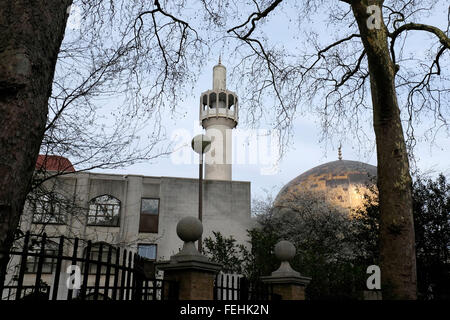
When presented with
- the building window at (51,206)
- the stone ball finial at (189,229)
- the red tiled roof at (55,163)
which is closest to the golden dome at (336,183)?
the red tiled roof at (55,163)

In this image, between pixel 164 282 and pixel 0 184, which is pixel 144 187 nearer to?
pixel 164 282

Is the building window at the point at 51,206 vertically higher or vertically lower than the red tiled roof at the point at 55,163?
lower

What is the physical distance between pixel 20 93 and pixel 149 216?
80.9 feet

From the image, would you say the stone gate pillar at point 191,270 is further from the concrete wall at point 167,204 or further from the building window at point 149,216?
the building window at point 149,216

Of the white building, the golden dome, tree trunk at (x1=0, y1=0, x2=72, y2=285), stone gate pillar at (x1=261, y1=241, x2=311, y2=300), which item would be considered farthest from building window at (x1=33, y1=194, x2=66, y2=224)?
the golden dome

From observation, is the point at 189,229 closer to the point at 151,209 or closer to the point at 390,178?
the point at 390,178

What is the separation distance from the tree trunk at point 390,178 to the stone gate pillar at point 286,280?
1800 mm

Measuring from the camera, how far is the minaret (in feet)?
129

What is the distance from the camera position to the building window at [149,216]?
2603 cm

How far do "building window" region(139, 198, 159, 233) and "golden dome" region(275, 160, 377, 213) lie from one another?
11372 mm

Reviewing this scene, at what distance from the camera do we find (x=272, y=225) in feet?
87.2

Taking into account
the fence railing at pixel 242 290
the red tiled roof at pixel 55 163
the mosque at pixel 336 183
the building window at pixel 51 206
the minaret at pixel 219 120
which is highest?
the minaret at pixel 219 120

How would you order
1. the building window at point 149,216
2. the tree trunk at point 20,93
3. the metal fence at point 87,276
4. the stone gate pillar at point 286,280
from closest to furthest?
the tree trunk at point 20,93
the metal fence at point 87,276
the stone gate pillar at point 286,280
the building window at point 149,216

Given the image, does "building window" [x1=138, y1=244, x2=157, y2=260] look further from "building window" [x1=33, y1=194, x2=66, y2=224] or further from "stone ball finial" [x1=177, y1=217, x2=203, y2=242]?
"stone ball finial" [x1=177, y1=217, x2=203, y2=242]
